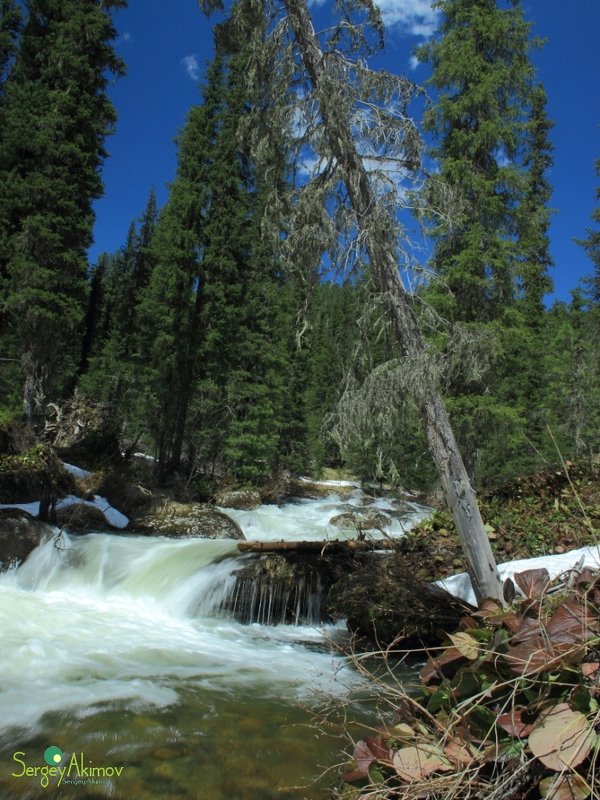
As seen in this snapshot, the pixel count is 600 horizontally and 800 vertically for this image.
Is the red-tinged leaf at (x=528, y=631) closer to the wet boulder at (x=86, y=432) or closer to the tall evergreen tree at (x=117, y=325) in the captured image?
the wet boulder at (x=86, y=432)

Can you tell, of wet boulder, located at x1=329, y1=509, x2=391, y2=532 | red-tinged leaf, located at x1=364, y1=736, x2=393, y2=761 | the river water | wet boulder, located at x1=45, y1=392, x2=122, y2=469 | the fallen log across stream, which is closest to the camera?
red-tinged leaf, located at x1=364, y1=736, x2=393, y2=761

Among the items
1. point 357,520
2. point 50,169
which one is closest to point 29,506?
point 50,169

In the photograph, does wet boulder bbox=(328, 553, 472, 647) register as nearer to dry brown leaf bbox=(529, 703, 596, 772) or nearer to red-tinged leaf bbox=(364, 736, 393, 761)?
red-tinged leaf bbox=(364, 736, 393, 761)

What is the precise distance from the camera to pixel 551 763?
1.55 meters

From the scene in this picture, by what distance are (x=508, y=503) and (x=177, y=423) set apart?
14320 millimetres

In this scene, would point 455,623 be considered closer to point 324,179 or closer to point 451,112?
point 324,179

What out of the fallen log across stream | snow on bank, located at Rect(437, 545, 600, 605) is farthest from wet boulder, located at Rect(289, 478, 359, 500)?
snow on bank, located at Rect(437, 545, 600, 605)

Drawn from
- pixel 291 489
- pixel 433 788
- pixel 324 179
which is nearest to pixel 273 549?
pixel 324 179

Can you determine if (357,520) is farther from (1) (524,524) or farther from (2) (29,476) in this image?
(2) (29,476)

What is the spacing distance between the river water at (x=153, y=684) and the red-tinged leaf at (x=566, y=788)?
1038mm

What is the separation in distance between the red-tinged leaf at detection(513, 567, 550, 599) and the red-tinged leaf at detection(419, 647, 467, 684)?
0.44 metres

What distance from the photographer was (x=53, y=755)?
4207 mm

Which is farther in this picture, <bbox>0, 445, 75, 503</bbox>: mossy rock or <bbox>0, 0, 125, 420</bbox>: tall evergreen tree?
<bbox>0, 0, 125, 420</bbox>: tall evergreen tree

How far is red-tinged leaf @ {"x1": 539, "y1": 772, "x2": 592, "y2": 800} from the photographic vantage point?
1486mm
